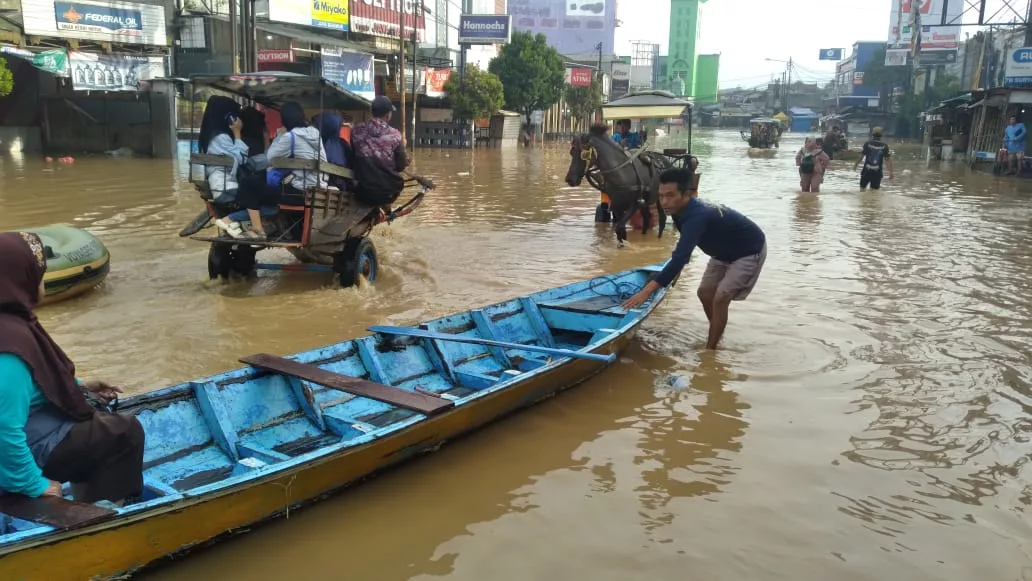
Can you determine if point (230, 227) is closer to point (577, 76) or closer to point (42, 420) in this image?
point (42, 420)

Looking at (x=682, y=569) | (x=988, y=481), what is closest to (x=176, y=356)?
(x=682, y=569)

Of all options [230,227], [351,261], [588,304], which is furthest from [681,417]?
[230,227]

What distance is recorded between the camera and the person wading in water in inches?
709

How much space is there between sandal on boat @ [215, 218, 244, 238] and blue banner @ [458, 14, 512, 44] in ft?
107

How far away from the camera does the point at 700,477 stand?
4617 millimetres

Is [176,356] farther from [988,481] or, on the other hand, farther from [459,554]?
[988,481]

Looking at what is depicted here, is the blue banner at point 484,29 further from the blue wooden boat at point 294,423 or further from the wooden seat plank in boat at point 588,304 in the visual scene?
the blue wooden boat at point 294,423

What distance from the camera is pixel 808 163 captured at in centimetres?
1847

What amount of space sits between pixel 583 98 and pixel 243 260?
47.6m

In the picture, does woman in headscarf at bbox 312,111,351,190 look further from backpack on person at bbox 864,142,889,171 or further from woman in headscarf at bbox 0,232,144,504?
Answer: backpack on person at bbox 864,142,889,171

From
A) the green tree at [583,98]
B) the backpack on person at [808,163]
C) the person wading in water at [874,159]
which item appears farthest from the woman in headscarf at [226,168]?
the green tree at [583,98]

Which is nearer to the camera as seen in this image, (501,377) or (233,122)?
(501,377)

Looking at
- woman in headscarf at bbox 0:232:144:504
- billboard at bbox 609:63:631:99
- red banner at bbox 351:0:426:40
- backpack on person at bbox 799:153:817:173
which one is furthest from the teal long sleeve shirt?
billboard at bbox 609:63:631:99

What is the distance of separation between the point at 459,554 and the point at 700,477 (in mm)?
1591
